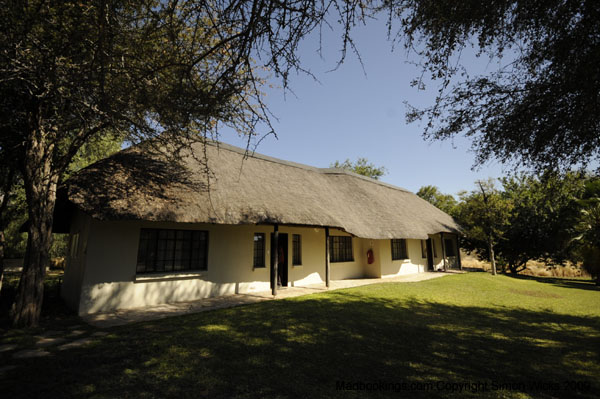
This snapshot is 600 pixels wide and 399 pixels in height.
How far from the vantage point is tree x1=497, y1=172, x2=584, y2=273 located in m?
16.8

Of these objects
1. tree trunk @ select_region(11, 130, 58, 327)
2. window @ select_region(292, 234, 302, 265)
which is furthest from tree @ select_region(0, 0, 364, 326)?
window @ select_region(292, 234, 302, 265)

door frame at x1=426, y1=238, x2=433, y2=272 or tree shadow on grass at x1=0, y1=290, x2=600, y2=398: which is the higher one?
door frame at x1=426, y1=238, x2=433, y2=272

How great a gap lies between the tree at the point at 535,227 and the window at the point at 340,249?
10778 millimetres

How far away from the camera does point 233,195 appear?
9656mm

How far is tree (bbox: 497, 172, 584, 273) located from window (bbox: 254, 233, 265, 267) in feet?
52.5

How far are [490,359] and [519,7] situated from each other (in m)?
5.39

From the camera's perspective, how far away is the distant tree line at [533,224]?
1459 centimetres

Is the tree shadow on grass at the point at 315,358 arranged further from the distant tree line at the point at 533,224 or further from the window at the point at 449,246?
the window at the point at 449,246

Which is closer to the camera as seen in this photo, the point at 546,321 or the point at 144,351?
the point at 144,351

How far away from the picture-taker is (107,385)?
11.3ft

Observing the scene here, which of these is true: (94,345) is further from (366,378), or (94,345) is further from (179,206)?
(366,378)

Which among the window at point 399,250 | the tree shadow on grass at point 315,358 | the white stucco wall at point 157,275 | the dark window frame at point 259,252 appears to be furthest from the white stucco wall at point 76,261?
the window at point 399,250

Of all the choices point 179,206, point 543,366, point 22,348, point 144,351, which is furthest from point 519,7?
point 22,348

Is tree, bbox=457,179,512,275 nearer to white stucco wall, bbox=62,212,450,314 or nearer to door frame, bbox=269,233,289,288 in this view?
white stucco wall, bbox=62,212,450,314
